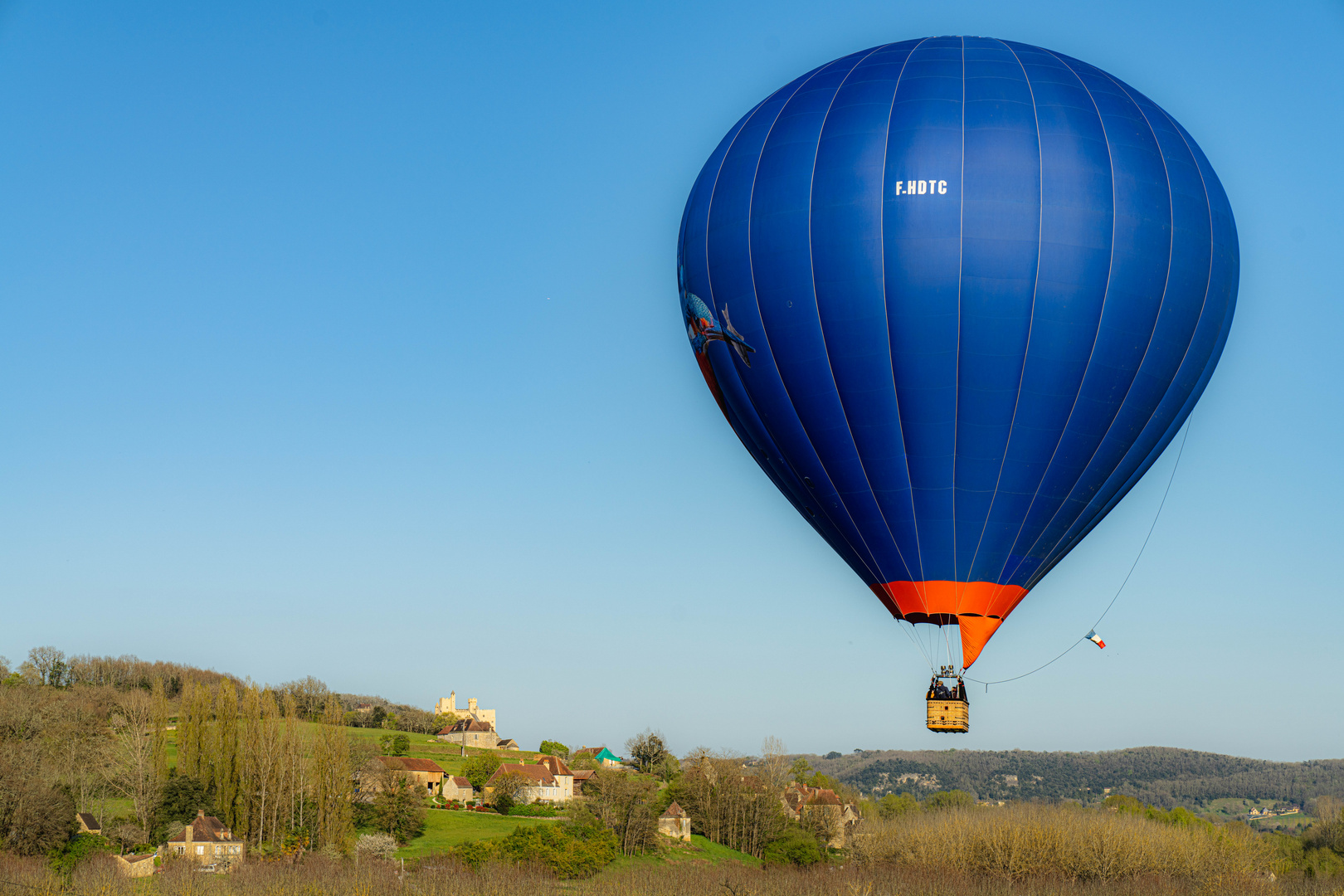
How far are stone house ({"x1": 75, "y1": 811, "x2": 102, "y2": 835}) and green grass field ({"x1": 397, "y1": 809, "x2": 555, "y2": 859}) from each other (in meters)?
12.4

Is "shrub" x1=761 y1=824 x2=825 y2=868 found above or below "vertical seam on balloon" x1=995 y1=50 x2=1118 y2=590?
below

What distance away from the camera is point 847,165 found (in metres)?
20.6

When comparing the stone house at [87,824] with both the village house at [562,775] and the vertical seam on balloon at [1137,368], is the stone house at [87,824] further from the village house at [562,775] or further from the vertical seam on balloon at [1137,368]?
the vertical seam on balloon at [1137,368]

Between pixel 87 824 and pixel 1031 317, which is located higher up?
pixel 1031 317

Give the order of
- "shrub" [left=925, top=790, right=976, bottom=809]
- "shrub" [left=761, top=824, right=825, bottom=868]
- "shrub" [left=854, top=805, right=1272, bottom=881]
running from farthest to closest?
"shrub" [left=925, top=790, right=976, bottom=809] → "shrub" [left=761, top=824, right=825, bottom=868] → "shrub" [left=854, top=805, right=1272, bottom=881]

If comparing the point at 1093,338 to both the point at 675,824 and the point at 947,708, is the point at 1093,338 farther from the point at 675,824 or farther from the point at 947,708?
the point at 675,824

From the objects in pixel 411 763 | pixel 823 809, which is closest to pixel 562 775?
pixel 411 763

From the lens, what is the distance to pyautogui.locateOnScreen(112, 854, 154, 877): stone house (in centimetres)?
4422

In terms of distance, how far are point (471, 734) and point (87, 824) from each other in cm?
5511

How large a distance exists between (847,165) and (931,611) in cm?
786

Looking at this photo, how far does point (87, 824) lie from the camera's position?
49.9 m

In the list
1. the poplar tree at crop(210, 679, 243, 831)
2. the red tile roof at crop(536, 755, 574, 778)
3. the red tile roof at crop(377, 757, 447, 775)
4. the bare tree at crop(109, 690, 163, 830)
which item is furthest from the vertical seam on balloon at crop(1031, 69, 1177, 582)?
the red tile roof at crop(536, 755, 574, 778)

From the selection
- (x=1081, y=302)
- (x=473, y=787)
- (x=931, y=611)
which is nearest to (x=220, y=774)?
(x=473, y=787)

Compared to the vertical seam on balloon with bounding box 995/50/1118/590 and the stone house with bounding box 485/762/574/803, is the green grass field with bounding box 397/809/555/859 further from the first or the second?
the vertical seam on balloon with bounding box 995/50/1118/590
